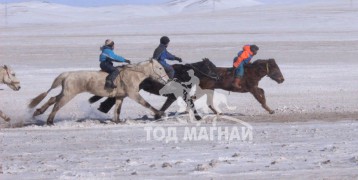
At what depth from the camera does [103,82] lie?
1494cm

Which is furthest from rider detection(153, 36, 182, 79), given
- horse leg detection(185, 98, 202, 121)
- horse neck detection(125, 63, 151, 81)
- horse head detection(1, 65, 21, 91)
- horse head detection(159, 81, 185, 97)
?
horse head detection(1, 65, 21, 91)

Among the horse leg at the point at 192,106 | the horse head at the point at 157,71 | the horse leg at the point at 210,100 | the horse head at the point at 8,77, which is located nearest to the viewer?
the horse head at the point at 157,71

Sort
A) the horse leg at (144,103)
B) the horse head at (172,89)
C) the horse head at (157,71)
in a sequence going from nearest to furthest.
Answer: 1. the horse leg at (144,103)
2. the horse head at (157,71)
3. the horse head at (172,89)

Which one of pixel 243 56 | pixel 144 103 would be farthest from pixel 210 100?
pixel 144 103

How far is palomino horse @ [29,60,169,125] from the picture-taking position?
14828 mm

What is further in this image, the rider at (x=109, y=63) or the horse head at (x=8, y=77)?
the horse head at (x=8, y=77)

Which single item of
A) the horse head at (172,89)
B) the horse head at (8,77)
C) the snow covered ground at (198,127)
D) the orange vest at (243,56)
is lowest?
the snow covered ground at (198,127)

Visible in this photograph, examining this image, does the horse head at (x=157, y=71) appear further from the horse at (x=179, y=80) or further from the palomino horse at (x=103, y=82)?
the horse at (x=179, y=80)

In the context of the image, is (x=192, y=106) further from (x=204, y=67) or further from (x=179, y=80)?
(x=204, y=67)

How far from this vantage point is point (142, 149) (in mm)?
11586

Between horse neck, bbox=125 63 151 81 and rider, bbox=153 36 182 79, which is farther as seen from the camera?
rider, bbox=153 36 182 79

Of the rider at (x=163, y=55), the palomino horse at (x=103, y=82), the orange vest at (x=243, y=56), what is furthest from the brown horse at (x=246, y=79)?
the palomino horse at (x=103, y=82)

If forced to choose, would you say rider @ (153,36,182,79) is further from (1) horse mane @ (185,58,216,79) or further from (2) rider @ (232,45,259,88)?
(2) rider @ (232,45,259,88)

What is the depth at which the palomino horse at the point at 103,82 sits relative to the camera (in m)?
14.8
